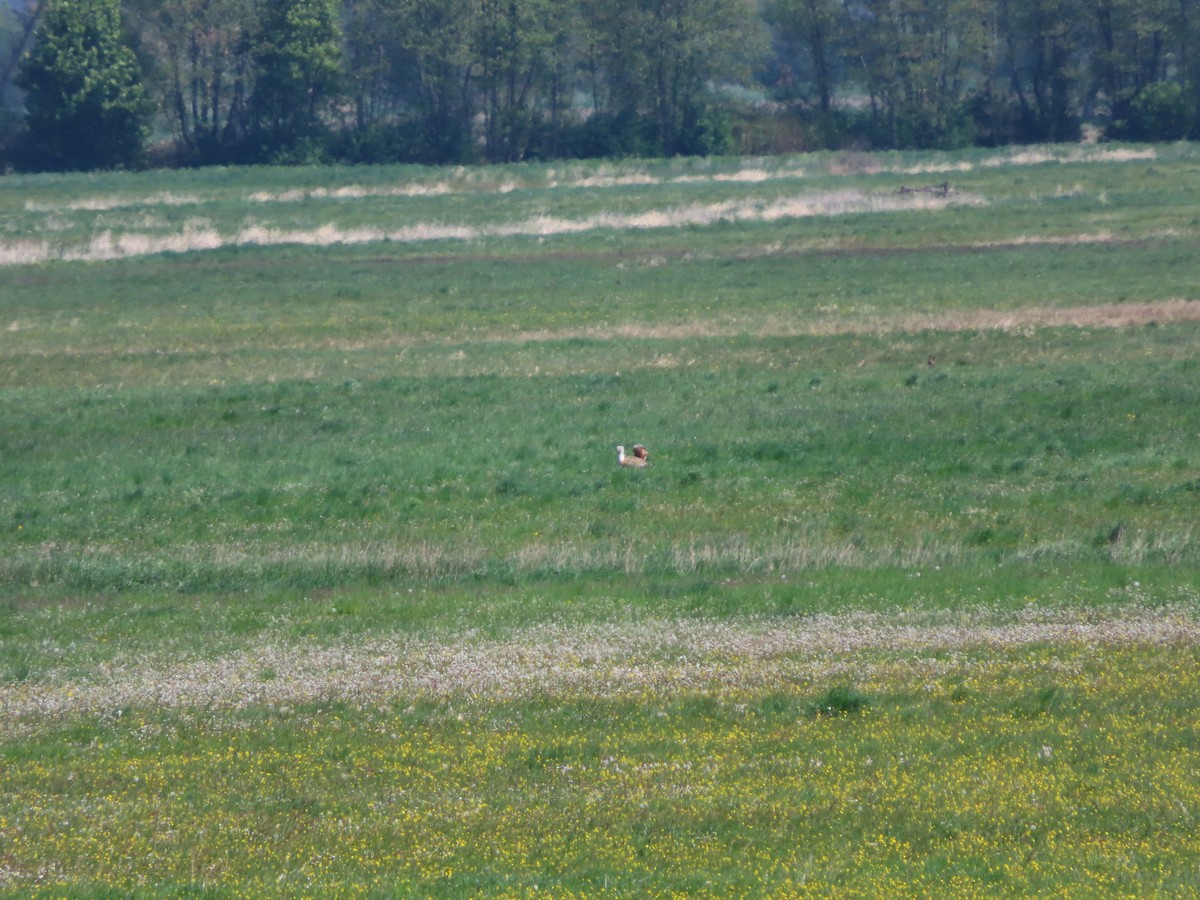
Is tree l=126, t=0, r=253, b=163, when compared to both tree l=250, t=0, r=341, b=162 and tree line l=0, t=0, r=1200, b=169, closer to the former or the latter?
tree line l=0, t=0, r=1200, b=169

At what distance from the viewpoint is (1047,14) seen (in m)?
82.8

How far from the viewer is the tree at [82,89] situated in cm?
7500

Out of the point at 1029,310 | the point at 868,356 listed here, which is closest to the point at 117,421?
the point at 868,356

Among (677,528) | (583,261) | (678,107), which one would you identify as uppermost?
(678,107)

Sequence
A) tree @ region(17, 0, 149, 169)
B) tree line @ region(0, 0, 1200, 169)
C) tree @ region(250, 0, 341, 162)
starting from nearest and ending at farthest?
tree @ region(17, 0, 149, 169) → tree line @ region(0, 0, 1200, 169) → tree @ region(250, 0, 341, 162)

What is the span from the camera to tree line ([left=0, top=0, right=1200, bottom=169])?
77.4 meters

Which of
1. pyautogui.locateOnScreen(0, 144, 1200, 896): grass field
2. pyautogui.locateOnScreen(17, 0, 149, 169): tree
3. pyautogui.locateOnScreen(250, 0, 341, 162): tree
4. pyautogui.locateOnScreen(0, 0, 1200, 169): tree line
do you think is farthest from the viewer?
pyautogui.locateOnScreen(250, 0, 341, 162): tree

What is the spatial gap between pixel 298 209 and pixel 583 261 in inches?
689

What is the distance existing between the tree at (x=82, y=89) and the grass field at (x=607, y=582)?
43416 millimetres

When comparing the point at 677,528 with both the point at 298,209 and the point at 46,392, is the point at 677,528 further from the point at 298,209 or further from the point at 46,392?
the point at 298,209

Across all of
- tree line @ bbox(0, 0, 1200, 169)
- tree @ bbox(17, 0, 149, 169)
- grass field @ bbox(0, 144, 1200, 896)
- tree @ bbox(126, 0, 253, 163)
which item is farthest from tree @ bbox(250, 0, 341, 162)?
grass field @ bbox(0, 144, 1200, 896)

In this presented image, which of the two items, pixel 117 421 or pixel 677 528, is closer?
pixel 677 528

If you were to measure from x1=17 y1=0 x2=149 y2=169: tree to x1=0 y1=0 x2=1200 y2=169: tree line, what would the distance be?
13 centimetres

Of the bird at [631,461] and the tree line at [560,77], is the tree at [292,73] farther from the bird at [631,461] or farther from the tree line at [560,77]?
the bird at [631,461]
